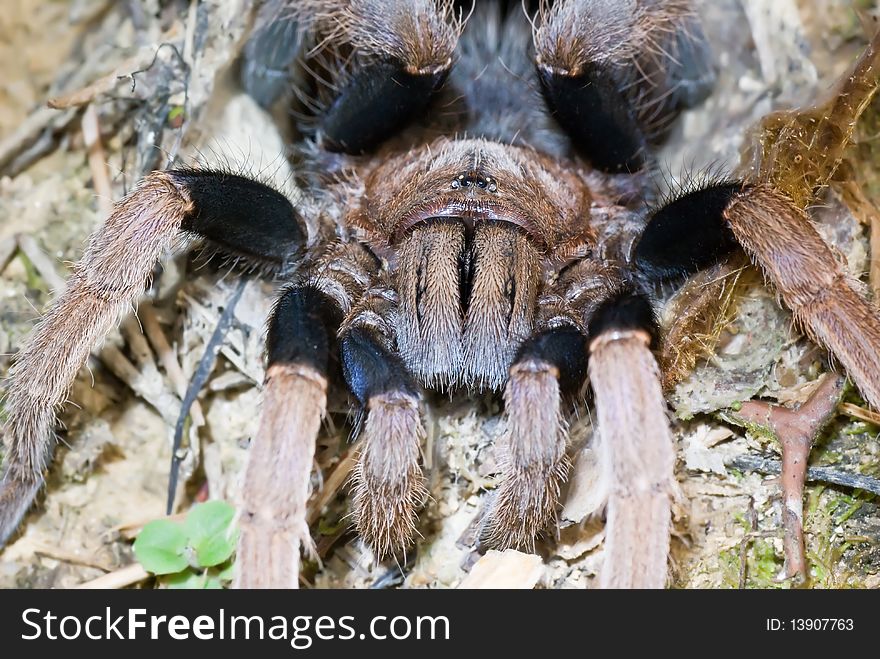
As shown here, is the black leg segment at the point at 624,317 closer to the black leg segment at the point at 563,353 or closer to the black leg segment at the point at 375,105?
the black leg segment at the point at 563,353

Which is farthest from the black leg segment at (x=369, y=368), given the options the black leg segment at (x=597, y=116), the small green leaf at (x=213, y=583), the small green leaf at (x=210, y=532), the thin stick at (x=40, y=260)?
the thin stick at (x=40, y=260)

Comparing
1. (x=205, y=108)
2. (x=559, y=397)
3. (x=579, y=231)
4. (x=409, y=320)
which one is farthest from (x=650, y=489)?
Answer: (x=205, y=108)

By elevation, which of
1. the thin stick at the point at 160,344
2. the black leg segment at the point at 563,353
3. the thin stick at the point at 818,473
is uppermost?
the thin stick at the point at 160,344

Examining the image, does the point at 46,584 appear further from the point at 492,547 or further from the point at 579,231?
the point at 579,231

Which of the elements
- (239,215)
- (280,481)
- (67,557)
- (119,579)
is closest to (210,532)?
(119,579)

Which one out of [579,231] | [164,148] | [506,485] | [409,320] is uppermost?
[164,148]

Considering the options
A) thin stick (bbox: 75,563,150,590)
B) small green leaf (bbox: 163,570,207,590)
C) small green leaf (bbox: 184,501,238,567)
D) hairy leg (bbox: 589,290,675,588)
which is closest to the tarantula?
hairy leg (bbox: 589,290,675,588)
